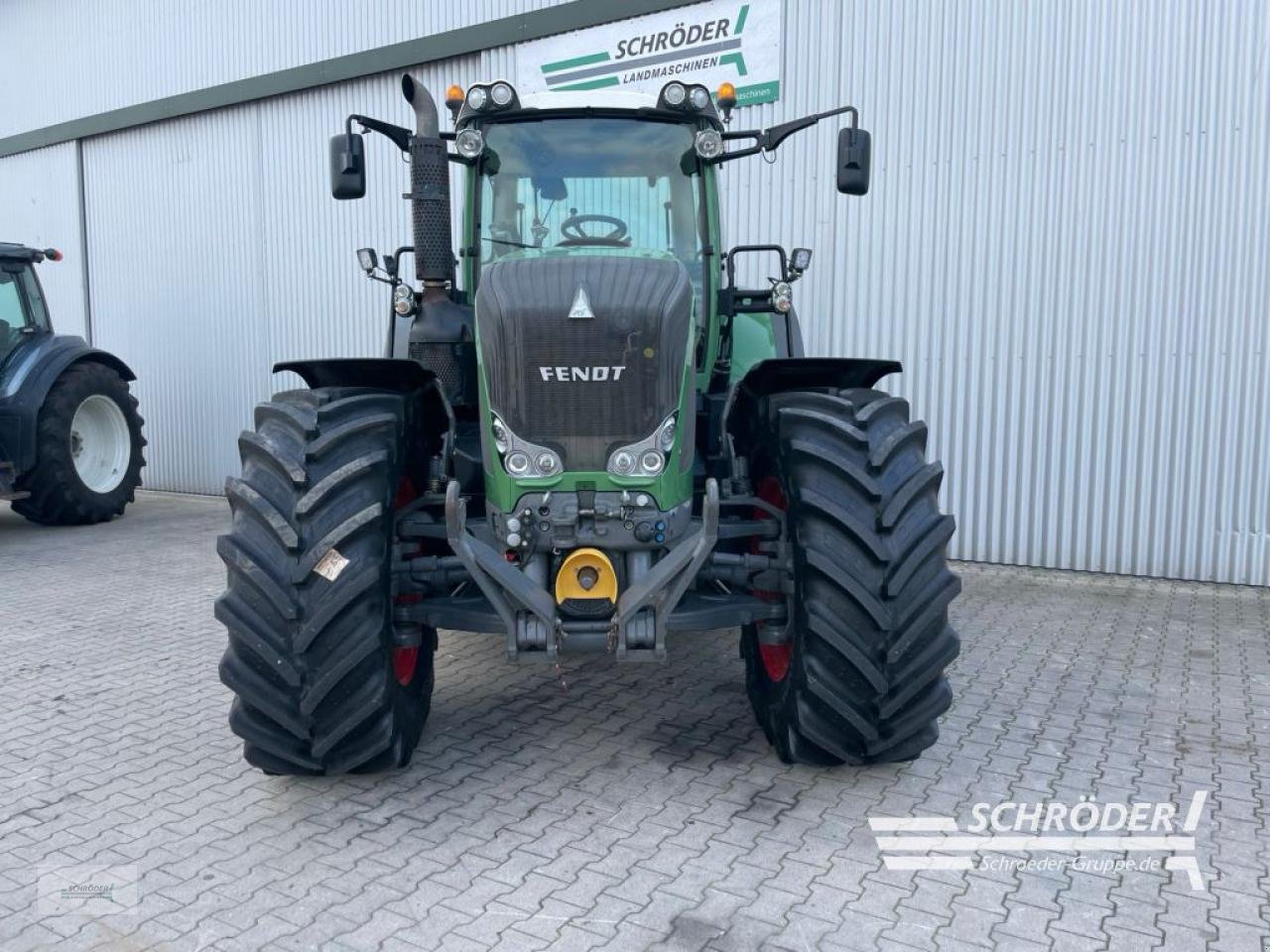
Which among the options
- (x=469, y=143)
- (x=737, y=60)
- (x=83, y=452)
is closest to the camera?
(x=469, y=143)

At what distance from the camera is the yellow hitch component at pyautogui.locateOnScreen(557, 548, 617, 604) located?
11.2ft

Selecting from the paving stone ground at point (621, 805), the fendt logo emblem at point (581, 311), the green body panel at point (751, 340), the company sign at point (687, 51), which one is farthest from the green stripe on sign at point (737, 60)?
the fendt logo emblem at point (581, 311)

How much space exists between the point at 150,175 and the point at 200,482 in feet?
12.3

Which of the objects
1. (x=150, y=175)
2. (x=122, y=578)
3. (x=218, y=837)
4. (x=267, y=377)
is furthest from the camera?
(x=150, y=175)

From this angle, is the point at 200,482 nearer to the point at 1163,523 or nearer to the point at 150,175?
the point at 150,175

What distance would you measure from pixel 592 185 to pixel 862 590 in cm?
212

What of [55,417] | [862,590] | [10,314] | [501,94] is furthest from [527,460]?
[10,314]

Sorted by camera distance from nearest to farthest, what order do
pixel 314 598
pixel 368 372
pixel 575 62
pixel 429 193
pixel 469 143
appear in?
pixel 314 598 → pixel 368 372 → pixel 429 193 → pixel 469 143 → pixel 575 62

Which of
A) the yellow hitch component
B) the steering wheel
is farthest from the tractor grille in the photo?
the steering wheel

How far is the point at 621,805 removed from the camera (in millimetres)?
3420

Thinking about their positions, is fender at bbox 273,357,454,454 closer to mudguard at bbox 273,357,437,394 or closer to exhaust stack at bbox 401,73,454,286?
mudguard at bbox 273,357,437,394

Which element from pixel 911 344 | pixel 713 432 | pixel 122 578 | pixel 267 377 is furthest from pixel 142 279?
pixel 713 432

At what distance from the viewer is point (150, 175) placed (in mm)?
12023

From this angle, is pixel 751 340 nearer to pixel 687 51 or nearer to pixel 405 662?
pixel 405 662
